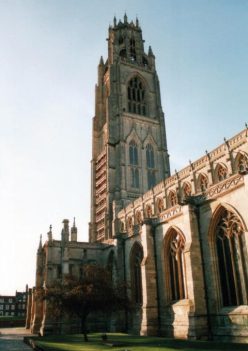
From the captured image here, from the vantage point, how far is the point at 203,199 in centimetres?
2550

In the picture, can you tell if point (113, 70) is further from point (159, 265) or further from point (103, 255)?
point (159, 265)

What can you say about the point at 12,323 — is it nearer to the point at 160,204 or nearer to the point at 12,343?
the point at 12,343

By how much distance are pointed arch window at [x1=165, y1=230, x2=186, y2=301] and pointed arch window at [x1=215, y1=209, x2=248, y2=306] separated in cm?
440

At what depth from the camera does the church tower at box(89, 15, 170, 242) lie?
2268 inches

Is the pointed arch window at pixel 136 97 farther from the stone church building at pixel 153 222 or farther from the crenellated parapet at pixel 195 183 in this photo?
the crenellated parapet at pixel 195 183

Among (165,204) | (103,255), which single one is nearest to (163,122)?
(165,204)

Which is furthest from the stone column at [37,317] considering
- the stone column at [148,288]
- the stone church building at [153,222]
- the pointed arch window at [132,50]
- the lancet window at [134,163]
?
the pointed arch window at [132,50]

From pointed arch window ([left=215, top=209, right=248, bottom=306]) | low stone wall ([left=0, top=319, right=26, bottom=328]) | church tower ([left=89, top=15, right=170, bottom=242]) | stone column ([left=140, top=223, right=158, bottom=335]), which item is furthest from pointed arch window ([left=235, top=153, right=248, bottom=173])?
low stone wall ([left=0, top=319, right=26, bottom=328])

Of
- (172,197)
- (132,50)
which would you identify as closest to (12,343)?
(172,197)

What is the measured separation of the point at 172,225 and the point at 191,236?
3899mm

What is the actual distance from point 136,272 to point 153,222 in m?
6.89

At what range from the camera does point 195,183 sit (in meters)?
40.3

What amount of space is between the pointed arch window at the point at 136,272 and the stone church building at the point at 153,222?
Answer: 97 millimetres

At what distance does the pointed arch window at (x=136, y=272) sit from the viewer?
3441 centimetres
